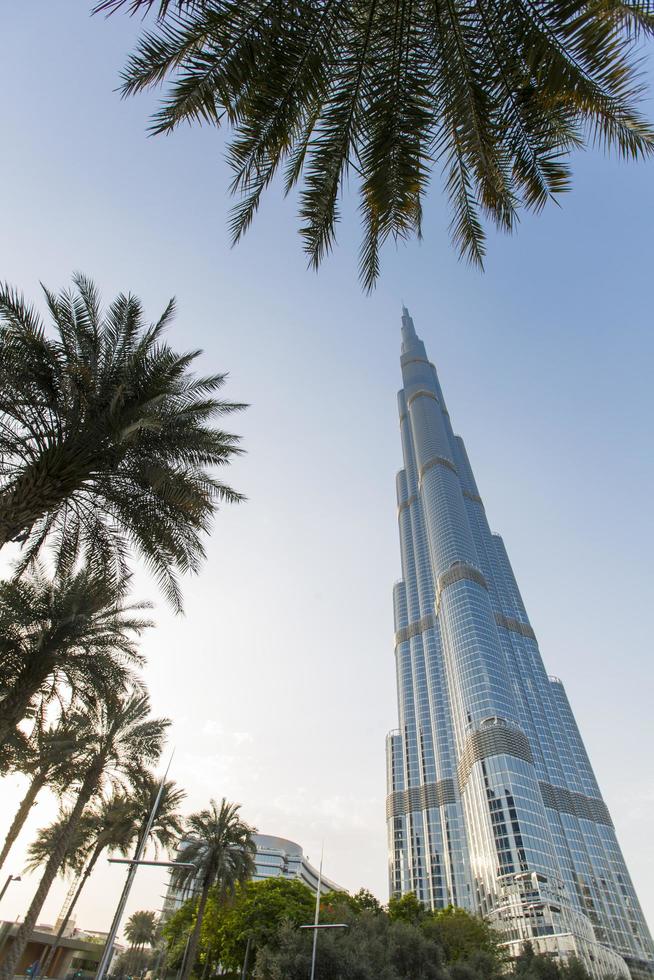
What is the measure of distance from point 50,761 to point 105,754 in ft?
7.71

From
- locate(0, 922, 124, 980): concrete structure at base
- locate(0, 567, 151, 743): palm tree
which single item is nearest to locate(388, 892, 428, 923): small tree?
locate(0, 922, 124, 980): concrete structure at base

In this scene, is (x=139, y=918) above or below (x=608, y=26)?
above

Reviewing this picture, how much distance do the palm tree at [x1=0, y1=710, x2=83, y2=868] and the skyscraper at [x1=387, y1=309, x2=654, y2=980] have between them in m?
57.5

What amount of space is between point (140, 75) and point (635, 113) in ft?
16.4

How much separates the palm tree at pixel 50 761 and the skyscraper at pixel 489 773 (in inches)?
2263

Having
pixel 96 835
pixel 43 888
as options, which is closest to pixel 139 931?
pixel 96 835

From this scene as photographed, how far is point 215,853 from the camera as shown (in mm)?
30422

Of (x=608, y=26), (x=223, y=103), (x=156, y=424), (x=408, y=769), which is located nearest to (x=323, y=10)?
(x=223, y=103)

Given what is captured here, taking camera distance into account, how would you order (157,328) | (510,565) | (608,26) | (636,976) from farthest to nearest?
(510,565) < (636,976) < (157,328) < (608,26)

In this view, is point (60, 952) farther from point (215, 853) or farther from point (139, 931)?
point (215, 853)

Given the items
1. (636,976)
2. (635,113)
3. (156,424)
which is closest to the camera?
(635,113)

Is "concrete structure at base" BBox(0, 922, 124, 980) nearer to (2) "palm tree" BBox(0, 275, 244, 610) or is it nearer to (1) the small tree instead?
(1) the small tree

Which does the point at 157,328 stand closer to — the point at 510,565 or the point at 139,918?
the point at 139,918

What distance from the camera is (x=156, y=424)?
8625 mm
